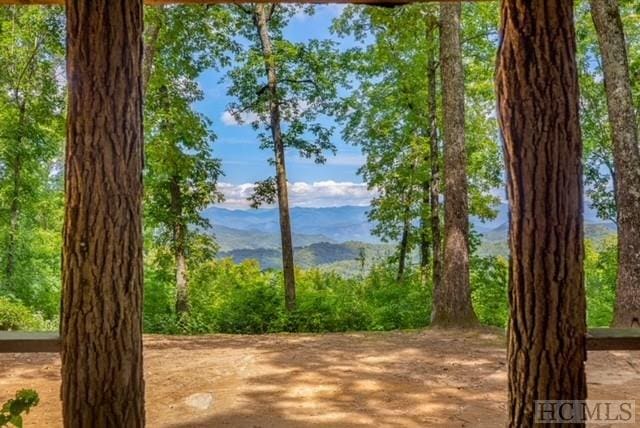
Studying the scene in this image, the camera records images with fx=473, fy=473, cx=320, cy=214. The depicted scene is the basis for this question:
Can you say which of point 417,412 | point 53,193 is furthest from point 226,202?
point 417,412

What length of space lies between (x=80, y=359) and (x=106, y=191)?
0.71m

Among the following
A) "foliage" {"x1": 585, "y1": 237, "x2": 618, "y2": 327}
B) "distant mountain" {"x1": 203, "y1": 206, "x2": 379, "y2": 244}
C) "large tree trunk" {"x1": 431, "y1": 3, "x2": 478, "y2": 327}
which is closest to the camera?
"large tree trunk" {"x1": 431, "y1": 3, "x2": 478, "y2": 327}

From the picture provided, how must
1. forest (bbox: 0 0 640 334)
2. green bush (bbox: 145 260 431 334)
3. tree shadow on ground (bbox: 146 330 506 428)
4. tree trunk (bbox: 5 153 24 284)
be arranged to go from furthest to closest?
tree trunk (bbox: 5 153 24 284) → forest (bbox: 0 0 640 334) → green bush (bbox: 145 260 431 334) → tree shadow on ground (bbox: 146 330 506 428)

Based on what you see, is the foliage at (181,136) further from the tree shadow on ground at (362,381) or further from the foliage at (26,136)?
the tree shadow on ground at (362,381)

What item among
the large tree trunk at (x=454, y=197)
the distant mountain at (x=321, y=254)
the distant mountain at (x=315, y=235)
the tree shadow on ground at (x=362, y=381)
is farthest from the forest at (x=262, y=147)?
the tree shadow on ground at (x=362, y=381)

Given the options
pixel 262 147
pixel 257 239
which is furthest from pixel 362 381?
pixel 257 239

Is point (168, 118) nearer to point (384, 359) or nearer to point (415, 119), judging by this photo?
point (415, 119)

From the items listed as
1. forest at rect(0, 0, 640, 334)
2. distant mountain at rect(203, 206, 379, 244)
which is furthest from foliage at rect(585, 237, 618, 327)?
distant mountain at rect(203, 206, 379, 244)

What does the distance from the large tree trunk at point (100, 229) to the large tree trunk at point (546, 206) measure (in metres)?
1.65

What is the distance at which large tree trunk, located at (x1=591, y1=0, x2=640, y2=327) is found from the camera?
5.56 m

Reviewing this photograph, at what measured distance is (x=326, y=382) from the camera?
4.01 meters

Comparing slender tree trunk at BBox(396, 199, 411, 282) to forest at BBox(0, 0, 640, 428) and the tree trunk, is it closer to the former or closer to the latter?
forest at BBox(0, 0, 640, 428)

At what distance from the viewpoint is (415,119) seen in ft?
39.0

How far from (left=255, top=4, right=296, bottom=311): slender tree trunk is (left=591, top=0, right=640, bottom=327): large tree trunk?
5732 mm
